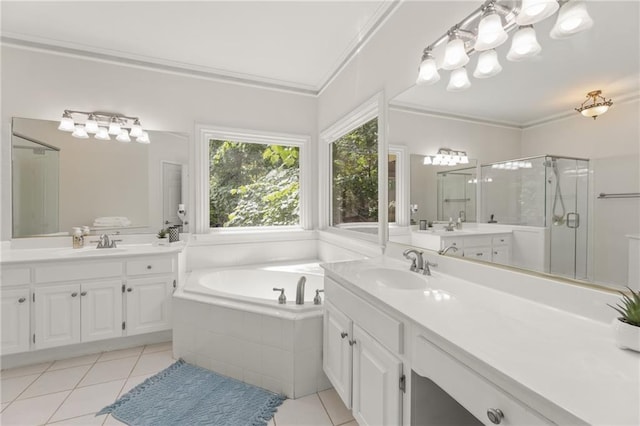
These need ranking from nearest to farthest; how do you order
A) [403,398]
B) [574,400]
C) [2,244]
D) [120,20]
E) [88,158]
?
1. [574,400]
2. [403,398]
3. [120,20]
4. [2,244]
5. [88,158]

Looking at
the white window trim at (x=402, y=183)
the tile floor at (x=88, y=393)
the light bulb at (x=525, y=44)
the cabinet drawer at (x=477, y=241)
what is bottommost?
the tile floor at (x=88, y=393)

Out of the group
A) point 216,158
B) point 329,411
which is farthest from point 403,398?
point 216,158

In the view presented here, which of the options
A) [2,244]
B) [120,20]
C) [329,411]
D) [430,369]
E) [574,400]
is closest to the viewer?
[574,400]

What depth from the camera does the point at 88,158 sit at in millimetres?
2699

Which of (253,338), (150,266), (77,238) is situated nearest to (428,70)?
(253,338)

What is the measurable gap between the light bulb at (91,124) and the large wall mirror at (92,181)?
106 mm

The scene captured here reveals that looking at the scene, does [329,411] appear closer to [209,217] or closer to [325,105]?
[209,217]

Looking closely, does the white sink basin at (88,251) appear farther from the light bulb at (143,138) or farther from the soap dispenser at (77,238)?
the light bulb at (143,138)

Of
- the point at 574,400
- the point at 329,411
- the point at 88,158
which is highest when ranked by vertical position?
the point at 88,158

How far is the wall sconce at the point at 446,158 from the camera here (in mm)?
1540

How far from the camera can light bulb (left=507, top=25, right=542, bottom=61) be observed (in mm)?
1121

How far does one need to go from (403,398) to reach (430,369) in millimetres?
245

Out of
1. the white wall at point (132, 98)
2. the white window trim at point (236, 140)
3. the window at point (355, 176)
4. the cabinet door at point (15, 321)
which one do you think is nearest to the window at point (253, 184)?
the white window trim at point (236, 140)

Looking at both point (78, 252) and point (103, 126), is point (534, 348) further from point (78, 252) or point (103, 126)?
point (103, 126)
